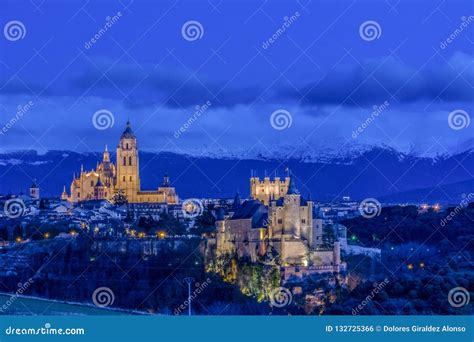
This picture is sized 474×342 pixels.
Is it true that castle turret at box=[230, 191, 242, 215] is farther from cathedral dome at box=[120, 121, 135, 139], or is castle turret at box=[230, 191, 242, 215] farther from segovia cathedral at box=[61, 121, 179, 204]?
segovia cathedral at box=[61, 121, 179, 204]

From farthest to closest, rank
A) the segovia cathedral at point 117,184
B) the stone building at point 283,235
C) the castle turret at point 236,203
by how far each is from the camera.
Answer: the segovia cathedral at point 117,184 < the castle turret at point 236,203 < the stone building at point 283,235

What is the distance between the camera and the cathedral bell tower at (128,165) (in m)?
25.2

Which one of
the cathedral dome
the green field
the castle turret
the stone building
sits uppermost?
the cathedral dome

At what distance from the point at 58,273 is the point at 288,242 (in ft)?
16.5

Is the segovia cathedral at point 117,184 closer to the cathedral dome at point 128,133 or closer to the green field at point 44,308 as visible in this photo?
the cathedral dome at point 128,133

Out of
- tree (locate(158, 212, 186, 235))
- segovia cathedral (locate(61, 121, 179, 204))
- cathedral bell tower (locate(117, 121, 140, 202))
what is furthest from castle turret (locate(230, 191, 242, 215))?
segovia cathedral (locate(61, 121, 179, 204))

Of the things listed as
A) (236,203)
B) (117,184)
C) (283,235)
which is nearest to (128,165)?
(117,184)

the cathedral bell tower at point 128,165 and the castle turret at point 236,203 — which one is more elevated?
the cathedral bell tower at point 128,165

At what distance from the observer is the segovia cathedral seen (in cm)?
2666

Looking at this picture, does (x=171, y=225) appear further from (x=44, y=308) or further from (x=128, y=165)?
(x=44, y=308)

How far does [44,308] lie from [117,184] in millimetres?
11526

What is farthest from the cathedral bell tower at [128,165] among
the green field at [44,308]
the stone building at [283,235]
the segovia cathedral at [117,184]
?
the green field at [44,308]

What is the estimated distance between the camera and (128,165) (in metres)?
27.6

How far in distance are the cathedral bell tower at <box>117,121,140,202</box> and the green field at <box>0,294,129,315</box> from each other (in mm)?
5099
